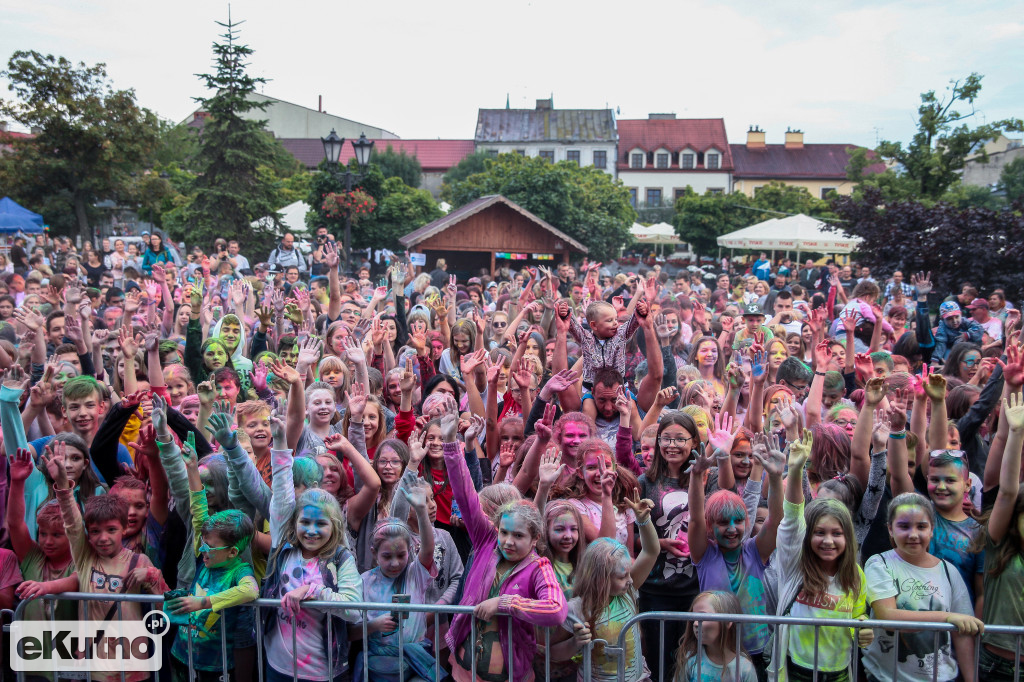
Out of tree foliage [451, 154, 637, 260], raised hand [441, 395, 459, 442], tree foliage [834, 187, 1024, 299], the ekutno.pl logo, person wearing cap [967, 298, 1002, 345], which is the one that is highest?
tree foliage [451, 154, 637, 260]

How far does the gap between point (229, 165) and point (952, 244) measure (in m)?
20.5

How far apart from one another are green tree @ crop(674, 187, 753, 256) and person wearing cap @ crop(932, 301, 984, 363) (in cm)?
3072

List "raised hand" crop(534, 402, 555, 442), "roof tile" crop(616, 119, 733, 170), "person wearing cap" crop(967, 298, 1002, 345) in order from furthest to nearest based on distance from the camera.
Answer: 1. "roof tile" crop(616, 119, 733, 170)
2. "person wearing cap" crop(967, 298, 1002, 345)
3. "raised hand" crop(534, 402, 555, 442)

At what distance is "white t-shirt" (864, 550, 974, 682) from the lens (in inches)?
132

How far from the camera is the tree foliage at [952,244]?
12133 millimetres

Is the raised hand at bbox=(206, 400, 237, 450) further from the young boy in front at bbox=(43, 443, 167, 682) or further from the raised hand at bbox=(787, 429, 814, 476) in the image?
the raised hand at bbox=(787, 429, 814, 476)

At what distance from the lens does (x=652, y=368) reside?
554 cm

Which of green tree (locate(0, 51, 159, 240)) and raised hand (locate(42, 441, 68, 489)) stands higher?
green tree (locate(0, 51, 159, 240))

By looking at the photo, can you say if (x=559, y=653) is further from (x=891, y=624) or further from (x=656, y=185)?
(x=656, y=185)

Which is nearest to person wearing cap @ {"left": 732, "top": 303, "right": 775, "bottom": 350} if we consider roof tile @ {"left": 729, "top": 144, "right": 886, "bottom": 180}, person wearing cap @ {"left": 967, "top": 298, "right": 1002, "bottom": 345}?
person wearing cap @ {"left": 967, "top": 298, "right": 1002, "bottom": 345}

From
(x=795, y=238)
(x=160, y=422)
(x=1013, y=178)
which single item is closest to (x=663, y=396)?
(x=160, y=422)

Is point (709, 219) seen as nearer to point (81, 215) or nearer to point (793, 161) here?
point (81, 215)

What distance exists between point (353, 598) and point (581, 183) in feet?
105

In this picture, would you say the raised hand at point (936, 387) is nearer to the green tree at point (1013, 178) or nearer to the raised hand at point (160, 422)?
the raised hand at point (160, 422)
